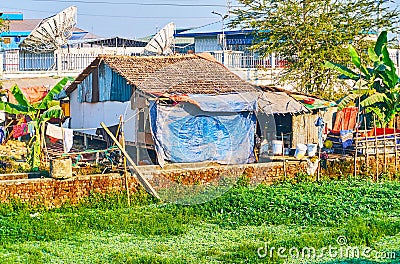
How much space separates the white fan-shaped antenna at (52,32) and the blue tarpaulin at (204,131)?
10593mm

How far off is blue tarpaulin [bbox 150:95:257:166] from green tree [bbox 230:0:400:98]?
17.2 ft

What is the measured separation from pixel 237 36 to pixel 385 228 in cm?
1641

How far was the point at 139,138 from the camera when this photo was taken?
1555cm

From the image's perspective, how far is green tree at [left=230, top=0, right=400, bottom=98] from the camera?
20.5m

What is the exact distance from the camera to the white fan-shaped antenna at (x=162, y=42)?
2702 cm

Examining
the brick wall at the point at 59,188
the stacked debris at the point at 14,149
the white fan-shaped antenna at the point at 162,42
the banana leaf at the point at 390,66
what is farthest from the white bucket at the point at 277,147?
the white fan-shaped antenna at the point at 162,42

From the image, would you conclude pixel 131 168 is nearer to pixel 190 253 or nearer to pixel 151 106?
pixel 151 106

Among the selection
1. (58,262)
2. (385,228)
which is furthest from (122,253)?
(385,228)

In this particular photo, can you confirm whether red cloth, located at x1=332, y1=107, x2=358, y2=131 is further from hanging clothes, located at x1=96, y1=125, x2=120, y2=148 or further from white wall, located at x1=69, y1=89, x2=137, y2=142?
hanging clothes, located at x1=96, y1=125, x2=120, y2=148

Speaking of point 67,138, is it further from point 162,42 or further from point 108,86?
point 162,42

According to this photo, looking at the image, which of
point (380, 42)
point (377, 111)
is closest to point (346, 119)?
point (377, 111)

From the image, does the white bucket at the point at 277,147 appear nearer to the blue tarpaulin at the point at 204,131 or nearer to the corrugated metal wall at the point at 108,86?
the blue tarpaulin at the point at 204,131

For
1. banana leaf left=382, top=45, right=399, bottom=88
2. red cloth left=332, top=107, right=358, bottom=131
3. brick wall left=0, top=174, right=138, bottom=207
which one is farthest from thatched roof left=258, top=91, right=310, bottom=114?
brick wall left=0, top=174, right=138, bottom=207

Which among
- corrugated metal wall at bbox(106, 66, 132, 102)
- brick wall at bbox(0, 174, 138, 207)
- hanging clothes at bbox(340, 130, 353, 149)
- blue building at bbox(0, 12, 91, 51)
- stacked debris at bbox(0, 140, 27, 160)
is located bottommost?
brick wall at bbox(0, 174, 138, 207)
